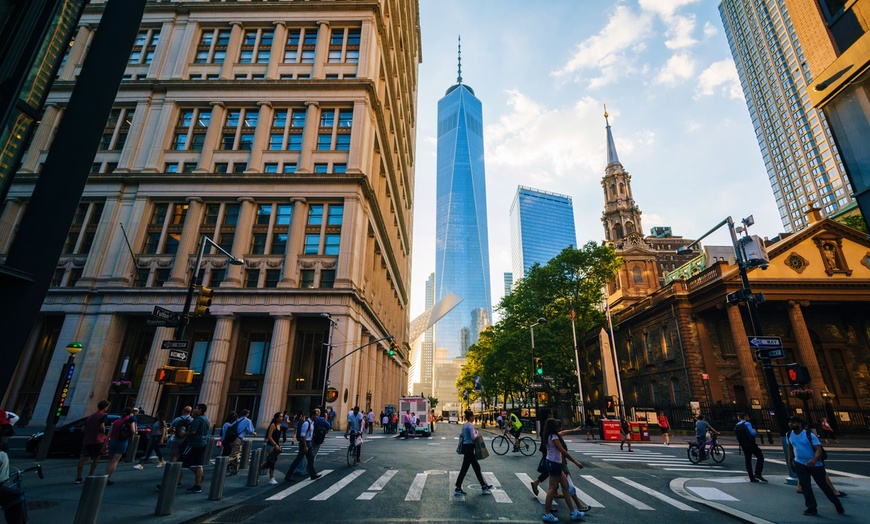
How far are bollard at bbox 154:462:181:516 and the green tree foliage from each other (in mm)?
35668

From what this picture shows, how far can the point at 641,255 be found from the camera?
66.6m

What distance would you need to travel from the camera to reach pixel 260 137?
41.4m

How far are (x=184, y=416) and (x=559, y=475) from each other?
1084cm

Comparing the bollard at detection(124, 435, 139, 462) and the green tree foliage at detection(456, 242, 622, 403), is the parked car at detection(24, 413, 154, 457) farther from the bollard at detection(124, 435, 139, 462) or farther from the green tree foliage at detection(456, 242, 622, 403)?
the green tree foliage at detection(456, 242, 622, 403)

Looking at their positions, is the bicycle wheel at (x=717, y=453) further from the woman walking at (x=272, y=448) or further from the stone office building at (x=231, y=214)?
the stone office building at (x=231, y=214)

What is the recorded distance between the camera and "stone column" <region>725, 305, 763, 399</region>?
32.0 metres

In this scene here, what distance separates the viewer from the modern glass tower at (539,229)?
187 m

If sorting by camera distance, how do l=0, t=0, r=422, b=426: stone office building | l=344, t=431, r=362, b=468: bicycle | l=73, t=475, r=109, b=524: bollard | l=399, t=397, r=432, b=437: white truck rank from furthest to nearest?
1. l=0, t=0, r=422, b=426: stone office building
2. l=399, t=397, r=432, b=437: white truck
3. l=344, t=431, r=362, b=468: bicycle
4. l=73, t=475, r=109, b=524: bollard

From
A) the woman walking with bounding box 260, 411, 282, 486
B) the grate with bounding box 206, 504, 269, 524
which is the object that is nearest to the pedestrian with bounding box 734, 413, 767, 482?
the grate with bounding box 206, 504, 269, 524

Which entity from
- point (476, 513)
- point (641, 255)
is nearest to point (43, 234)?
point (476, 513)

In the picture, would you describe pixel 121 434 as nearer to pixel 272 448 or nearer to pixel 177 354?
pixel 177 354

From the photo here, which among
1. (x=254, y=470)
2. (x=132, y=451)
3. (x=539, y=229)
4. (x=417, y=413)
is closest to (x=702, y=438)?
(x=254, y=470)

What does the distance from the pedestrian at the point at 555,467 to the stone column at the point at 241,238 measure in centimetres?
3387

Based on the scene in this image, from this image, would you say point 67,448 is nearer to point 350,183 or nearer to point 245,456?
point 245,456
